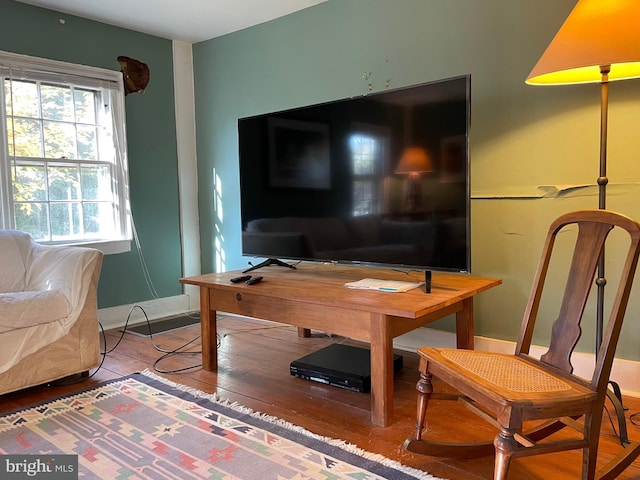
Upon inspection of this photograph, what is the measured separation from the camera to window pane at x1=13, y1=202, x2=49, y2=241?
3.33 meters

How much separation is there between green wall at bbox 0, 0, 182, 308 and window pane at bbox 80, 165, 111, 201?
18 centimetres

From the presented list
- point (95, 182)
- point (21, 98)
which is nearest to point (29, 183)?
point (95, 182)

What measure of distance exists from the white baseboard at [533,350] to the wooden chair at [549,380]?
0.56 meters

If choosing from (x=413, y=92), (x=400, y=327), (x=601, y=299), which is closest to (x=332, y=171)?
(x=413, y=92)

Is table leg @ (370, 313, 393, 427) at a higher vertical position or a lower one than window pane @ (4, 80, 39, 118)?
lower

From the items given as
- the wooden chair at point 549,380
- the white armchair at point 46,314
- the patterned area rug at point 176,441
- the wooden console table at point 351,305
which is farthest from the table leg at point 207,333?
the wooden chair at point 549,380

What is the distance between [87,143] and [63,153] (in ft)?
0.63

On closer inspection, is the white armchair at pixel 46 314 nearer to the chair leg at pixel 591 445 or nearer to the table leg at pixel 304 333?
the table leg at pixel 304 333

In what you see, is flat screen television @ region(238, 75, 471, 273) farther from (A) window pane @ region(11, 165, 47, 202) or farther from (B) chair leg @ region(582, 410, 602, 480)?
(A) window pane @ region(11, 165, 47, 202)

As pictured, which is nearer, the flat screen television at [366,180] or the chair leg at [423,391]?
the chair leg at [423,391]

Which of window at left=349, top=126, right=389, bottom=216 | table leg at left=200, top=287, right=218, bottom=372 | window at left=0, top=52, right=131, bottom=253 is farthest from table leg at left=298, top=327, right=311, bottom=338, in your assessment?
window at left=0, top=52, right=131, bottom=253

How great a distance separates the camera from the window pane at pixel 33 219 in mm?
3334

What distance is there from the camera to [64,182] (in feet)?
11.7

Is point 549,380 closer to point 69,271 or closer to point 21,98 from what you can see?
point 69,271
